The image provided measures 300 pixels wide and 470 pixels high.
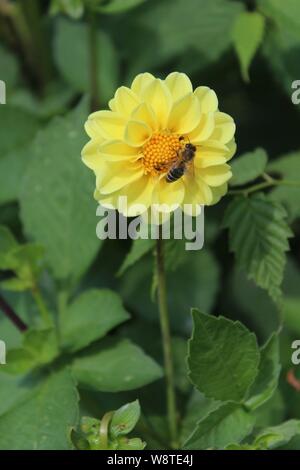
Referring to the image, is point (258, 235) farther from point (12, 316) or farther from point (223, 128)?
point (12, 316)

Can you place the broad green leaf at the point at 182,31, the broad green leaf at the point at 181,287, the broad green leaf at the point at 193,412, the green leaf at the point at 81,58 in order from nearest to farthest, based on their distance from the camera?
the broad green leaf at the point at 193,412 < the broad green leaf at the point at 181,287 < the broad green leaf at the point at 182,31 < the green leaf at the point at 81,58

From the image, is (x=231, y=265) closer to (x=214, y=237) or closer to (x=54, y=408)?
(x=214, y=237)

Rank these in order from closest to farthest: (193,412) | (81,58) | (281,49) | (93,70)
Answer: (193,412), (281,49), (93,70), (81,58)

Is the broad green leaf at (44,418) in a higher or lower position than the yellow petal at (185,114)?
lower

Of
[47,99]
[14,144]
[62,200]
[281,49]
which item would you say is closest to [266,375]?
[62,200]

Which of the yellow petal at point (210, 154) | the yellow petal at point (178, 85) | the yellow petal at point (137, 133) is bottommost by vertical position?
the yellow petal at point (210, 154)

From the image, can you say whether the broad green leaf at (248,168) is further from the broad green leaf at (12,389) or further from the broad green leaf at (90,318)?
the broad green leaf at (12,389)

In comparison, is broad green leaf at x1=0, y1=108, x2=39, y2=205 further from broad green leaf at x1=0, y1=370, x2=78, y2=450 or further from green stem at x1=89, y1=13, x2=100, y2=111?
broad green leaf at x1=0, y1=370, x2=78, y2=450

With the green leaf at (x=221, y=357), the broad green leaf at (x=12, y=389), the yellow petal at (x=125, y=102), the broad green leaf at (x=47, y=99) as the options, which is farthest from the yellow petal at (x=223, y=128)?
the broad green leaf at (x=47, y=99)
